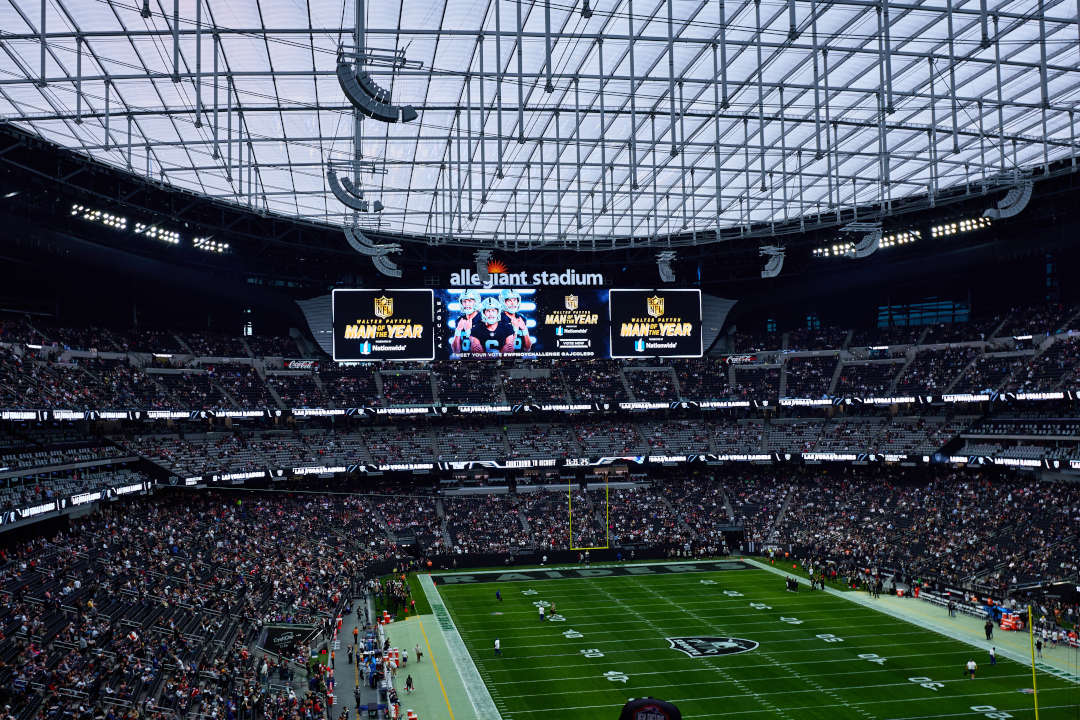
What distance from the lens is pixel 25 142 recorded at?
125ft

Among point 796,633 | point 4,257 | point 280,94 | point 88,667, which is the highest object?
point 280,94

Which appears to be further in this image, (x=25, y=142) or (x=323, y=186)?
(x=323, y=186)

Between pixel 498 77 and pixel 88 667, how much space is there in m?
20.2

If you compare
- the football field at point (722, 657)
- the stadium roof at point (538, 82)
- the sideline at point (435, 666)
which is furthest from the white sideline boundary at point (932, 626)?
the sideline at point (435, 666)

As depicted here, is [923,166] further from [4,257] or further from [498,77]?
[4,257]

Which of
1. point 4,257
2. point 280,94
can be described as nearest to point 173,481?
point 4,257

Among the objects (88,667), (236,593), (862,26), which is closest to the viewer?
(88,667)

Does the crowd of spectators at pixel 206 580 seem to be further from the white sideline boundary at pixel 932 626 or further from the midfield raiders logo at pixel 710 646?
the midfield raiders logo at pixel 710 646

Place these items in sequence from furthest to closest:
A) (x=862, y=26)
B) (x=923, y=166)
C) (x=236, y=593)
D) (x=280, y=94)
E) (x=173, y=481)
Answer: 1. (x=173, y=481)
2. (x=923, y=166)
3. (x=236, y=593)
4. (x=280, y=94)
5. (x=862, y=26)

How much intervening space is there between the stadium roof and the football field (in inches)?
639

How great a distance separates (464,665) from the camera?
3117 cm

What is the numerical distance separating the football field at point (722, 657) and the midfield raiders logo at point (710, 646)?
72 mm

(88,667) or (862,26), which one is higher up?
(862,26)

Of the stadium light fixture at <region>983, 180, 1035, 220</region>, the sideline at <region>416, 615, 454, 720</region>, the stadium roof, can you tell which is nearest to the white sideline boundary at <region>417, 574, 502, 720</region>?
the sideline at <region>416, 615, 454, 720</region>
